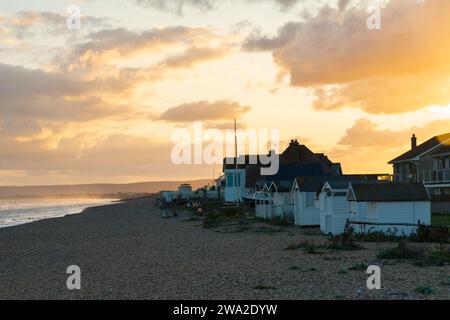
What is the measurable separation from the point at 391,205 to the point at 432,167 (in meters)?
34.4

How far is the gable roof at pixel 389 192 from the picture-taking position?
30.4 m

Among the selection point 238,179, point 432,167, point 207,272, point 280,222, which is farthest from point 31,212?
point 207,272

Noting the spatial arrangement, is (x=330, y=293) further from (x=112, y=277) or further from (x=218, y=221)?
(x=218, y=221)

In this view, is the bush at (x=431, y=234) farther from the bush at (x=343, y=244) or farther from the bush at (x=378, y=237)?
the bush at (x=343, y=244)

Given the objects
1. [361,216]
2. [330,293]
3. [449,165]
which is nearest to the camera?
[330,293]

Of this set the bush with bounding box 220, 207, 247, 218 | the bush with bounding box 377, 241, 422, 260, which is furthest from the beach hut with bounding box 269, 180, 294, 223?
the bush with bounding box 377, 241, 422, 260

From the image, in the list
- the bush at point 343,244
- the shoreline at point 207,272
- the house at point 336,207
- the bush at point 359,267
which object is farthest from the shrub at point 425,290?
the house at point 336,207

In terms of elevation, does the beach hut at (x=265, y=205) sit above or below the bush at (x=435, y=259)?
above

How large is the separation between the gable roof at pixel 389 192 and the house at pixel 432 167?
20.9 m

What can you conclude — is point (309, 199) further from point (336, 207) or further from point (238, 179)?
point (238, 179)

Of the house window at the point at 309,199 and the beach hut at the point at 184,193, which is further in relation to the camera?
the beach hut at the point at 184,193
